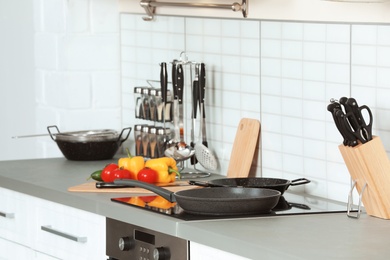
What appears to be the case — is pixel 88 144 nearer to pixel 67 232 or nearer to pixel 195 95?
pixel 195 95

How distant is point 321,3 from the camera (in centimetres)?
313

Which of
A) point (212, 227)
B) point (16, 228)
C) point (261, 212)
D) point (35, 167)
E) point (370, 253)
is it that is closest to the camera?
point (370, 253)

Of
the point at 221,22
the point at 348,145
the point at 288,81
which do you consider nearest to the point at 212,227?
the point at 348,145

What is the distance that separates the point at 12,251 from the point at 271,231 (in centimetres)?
133

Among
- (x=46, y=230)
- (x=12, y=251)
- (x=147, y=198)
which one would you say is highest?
(x=147, y=198)

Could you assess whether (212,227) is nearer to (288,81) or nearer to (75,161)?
(288,81)

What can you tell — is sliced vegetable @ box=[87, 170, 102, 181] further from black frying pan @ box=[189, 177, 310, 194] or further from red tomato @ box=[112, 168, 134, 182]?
black frying pan @ box=[189, 177, 310, 194]

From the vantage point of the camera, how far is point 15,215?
3.59m

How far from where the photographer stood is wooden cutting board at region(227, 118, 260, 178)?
11.3 feet

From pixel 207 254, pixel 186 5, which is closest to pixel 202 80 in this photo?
pixel 186 5

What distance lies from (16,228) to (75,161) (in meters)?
0.47

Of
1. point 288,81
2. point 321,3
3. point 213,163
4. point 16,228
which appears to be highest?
point 321,3

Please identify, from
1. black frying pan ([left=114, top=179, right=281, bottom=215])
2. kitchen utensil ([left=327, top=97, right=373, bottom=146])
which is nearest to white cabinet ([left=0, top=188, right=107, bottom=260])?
black frying pan ([left=114, top=179, right=281, bottom=215])

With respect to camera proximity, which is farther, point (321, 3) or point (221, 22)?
point (221, 22)
